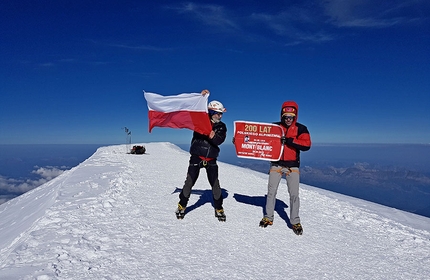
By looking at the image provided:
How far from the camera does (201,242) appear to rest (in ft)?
15.8

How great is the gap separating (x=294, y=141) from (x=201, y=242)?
286cm

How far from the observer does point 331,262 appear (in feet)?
14.4

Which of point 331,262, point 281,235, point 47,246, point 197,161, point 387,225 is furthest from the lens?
point 387,225

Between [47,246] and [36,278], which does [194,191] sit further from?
[36,278]

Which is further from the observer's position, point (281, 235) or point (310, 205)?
point (310, 205)

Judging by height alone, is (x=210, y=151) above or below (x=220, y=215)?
above

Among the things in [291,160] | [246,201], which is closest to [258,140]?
[291,160]

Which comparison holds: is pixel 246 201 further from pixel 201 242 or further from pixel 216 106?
pixel 216 106

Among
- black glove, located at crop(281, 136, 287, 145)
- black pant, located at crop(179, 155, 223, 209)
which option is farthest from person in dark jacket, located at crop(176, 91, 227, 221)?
black glove, located at crop(281, 136, 287, 145)

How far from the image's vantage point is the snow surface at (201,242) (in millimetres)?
3717

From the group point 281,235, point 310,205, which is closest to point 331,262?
point 281,235

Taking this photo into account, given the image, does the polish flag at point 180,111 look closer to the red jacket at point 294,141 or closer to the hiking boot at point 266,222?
the red jacket at point 294,141

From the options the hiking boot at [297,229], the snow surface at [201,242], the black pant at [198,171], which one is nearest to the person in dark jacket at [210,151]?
the black pant at [198,171]

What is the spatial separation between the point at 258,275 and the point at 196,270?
36.4 inches
